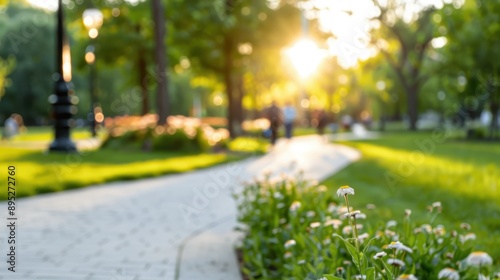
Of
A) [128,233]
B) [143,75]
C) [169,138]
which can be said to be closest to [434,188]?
[128,233]

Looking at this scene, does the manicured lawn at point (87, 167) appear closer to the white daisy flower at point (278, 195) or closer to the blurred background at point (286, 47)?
the blurred background at point (286, 47)

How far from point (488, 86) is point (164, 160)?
1800 centimetres

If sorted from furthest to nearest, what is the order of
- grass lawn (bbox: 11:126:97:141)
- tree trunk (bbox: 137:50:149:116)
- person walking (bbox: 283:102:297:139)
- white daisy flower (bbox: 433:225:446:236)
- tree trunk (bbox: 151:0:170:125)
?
tree trunk (bbox: 137:50:149:116)
grass lawn (bbox: 11:126:97:141)
person walking (bbox: 283:102:297:139)
tree trunk (bbox: 151:0:170:125)
white daisy flower (bbox: 433:225:446:236)

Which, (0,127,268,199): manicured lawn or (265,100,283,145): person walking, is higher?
(265,100,283,145): person walking

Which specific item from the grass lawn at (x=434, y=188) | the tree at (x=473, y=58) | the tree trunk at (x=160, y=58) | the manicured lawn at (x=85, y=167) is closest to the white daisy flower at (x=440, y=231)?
the grass lawn at (x=434, y=188)

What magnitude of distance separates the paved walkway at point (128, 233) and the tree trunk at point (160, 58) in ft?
29.0

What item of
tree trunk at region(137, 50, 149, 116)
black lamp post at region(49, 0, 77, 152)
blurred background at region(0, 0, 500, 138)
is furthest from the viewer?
tree trunk at region(137, 50, 149, 116)

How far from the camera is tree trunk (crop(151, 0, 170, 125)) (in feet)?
68.1

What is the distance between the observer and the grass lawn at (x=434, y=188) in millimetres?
7562

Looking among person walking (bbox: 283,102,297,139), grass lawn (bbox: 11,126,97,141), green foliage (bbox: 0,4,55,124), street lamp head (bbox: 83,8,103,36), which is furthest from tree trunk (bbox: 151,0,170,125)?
green foliage (bbox: 0,4,55,124)

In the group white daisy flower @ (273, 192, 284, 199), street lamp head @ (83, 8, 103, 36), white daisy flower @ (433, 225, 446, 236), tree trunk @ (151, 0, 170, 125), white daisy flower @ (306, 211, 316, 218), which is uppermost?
street lamp head @ (83, 8, 103, 36)

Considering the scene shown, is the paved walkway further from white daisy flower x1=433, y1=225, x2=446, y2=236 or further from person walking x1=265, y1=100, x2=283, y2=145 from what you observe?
person walking x1=265, y1=100, x2=283, y2=145

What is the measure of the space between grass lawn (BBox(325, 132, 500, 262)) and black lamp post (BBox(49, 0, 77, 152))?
741 cm

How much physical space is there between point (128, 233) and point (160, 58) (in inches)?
563
